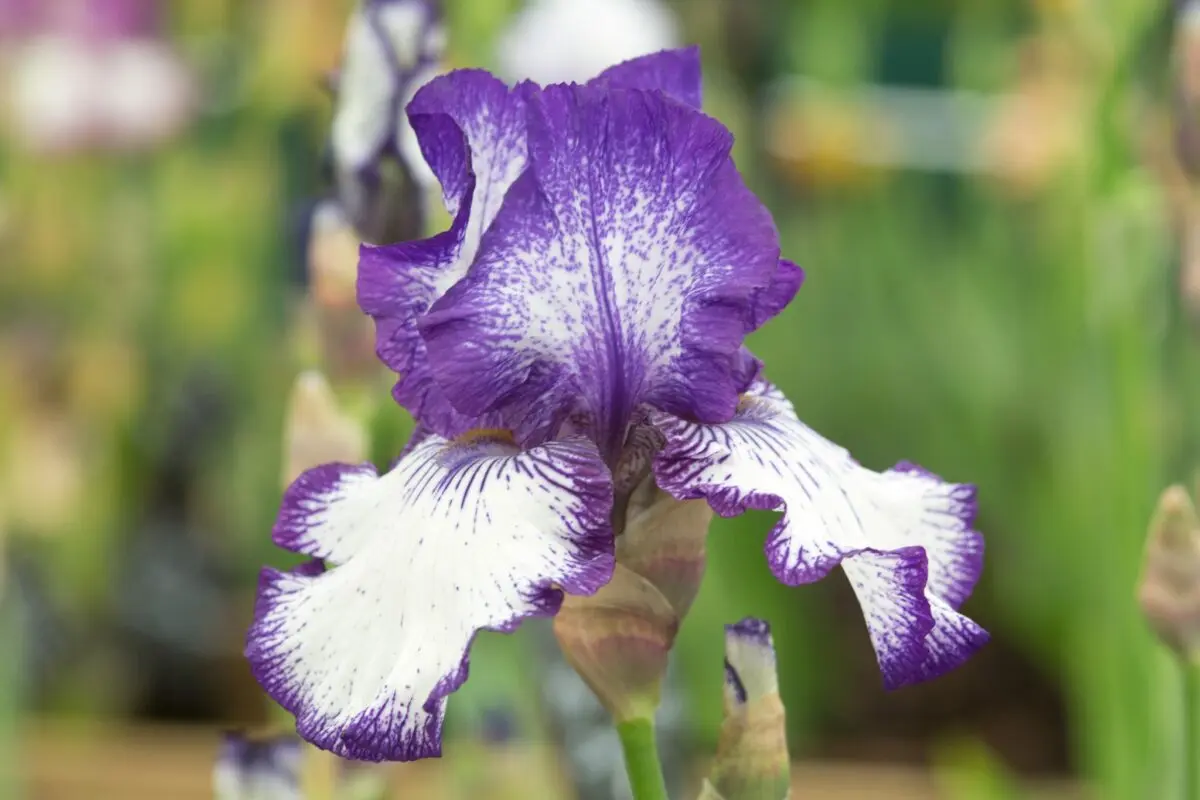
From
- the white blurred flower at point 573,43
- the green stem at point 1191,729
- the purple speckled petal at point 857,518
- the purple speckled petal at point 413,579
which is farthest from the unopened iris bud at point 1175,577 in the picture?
the white blurred flower at point 573,43

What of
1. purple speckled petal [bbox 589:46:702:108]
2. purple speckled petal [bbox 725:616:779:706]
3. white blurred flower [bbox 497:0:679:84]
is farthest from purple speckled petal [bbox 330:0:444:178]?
white blurred flower [bbox 497:0:679:84]

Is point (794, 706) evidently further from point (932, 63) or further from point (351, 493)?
point (932, 63)

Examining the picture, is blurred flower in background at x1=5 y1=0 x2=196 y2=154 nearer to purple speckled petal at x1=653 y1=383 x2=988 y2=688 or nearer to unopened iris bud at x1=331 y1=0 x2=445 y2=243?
unopened iris bud at x1=331 y1=0 x2=445 y2=243

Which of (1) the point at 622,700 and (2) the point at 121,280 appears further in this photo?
(2) the point at 121,280

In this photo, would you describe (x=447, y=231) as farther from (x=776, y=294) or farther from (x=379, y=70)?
(x=379, y=70)

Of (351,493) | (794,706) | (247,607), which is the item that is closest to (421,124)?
(351,493)

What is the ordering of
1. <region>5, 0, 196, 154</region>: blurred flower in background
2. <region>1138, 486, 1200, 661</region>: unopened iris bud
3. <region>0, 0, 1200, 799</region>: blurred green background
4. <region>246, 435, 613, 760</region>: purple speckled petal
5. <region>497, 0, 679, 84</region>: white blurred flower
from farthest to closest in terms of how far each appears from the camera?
<region>5, 0, 196, 154</region>: blurred flower in background → <region>0, 0, 1200, 799</region>: blurred green background → <region>497, 0, 679, 84</region>: white blurred flower → <region>1138, 486, 1200, 661</region>: unopened iris bud → <region>246, 435, 613, 760</region>: purple speckled petal
